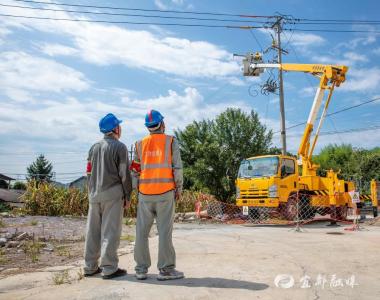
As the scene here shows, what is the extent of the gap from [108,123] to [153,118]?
622 millimetres

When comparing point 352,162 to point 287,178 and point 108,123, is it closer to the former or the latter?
point 287,178

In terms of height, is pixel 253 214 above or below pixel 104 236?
below

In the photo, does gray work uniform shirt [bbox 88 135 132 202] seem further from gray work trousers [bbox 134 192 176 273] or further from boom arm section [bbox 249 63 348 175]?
boom arm section [bbox 249 63 348 175]

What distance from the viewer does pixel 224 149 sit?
102ft

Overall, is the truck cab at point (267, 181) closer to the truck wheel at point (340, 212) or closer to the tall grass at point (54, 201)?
the truck wheel at point (340, 212)

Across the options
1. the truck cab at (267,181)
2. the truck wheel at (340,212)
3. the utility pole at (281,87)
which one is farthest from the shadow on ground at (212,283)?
the utility pole at (281,87)

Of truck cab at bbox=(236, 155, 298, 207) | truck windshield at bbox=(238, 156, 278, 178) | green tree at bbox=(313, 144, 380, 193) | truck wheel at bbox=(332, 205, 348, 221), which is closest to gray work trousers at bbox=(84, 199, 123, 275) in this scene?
truck cab at bbox=(236, 155, 298, 207)

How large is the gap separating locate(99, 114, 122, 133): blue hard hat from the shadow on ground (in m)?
1.83

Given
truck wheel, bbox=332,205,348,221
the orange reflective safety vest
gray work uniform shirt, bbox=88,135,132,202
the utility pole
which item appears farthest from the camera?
the utility pole

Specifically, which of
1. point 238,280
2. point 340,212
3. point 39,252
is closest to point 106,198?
point 238,280

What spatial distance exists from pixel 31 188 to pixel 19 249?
1087cm

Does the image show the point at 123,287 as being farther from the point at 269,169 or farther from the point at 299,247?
the point at 269,169

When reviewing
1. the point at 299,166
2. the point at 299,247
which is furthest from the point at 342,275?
the point at 299,166

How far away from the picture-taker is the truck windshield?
16078 mm
